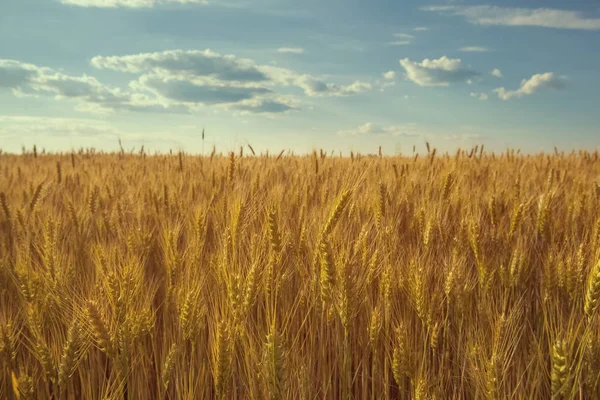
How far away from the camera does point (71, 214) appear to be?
108 inches

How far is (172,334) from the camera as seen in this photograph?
161 centimetres

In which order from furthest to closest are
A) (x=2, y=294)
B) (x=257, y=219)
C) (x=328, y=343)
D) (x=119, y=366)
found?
1. (x=257, y=219)
2. (x=2, y=294)
3. (x=328, y=343)
4. (x=119, y=366)

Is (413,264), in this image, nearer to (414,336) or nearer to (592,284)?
(414,336)

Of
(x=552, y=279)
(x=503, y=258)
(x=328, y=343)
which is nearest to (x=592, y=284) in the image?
(x=552, y=279)

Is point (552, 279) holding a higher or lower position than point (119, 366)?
higher

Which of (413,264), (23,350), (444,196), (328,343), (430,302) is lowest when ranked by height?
(23,350)

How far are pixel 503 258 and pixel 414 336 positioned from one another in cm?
67

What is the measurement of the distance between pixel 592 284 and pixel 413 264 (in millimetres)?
523

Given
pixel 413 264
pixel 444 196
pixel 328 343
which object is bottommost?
pixel 328 343

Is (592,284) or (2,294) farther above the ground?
(592,284)

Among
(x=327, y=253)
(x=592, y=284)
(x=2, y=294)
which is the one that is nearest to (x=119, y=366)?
(x=327, y=253)

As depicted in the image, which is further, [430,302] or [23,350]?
[23,350]

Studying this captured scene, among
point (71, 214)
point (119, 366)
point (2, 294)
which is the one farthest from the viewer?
point (71, 214)

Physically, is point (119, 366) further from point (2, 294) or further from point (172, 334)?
point (2, 294)
